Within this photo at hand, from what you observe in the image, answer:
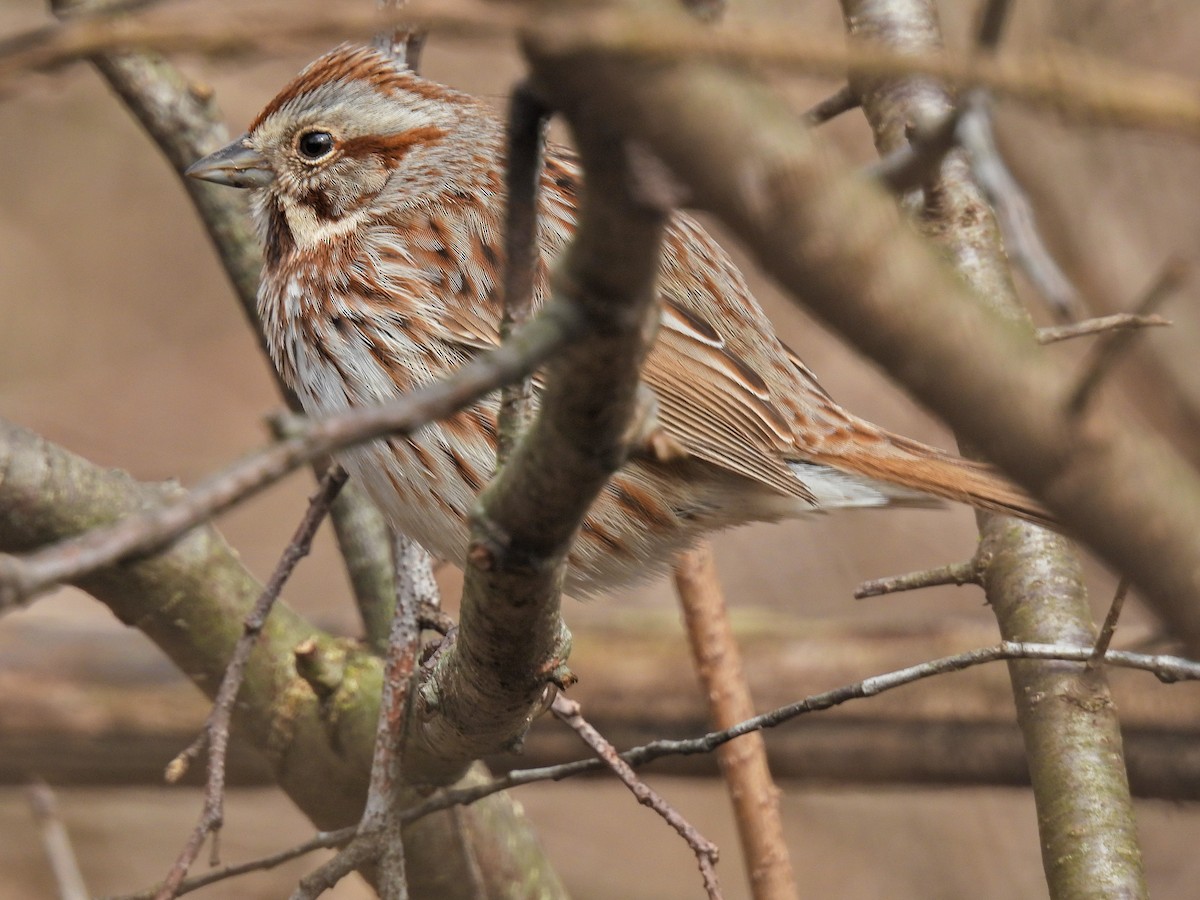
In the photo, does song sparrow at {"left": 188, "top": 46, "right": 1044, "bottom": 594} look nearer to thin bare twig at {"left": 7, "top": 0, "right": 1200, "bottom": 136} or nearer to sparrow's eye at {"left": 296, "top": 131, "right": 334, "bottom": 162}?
sparrow's eye at {"left": 296, "top": 131, "right": 334, "bottom": 162}

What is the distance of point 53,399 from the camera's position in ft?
21.1

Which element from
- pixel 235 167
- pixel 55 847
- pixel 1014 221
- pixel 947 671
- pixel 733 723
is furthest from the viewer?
pixel 235 167

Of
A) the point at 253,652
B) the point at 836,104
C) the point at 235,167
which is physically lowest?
the point at 253,652

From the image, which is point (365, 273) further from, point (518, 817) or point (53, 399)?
point (53, 399)

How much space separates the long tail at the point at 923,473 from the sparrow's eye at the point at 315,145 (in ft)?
4.28

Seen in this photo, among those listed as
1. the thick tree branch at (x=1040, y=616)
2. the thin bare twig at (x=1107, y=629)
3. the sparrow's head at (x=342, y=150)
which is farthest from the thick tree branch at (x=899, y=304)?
the sparrow's head at (x=342, y=150)

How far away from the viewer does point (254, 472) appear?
0.96 metres

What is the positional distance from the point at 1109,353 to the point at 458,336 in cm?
205

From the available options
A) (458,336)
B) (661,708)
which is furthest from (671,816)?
(661,708)

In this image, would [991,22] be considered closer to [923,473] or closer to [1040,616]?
A: [1040,616]

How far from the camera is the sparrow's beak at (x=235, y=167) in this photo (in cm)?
305

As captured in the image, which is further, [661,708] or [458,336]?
[661,708]

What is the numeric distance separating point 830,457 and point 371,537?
3.54 feet

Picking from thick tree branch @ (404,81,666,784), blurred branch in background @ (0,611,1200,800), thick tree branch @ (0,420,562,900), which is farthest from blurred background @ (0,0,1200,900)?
thick tree branch @ (404,81,666,784)
